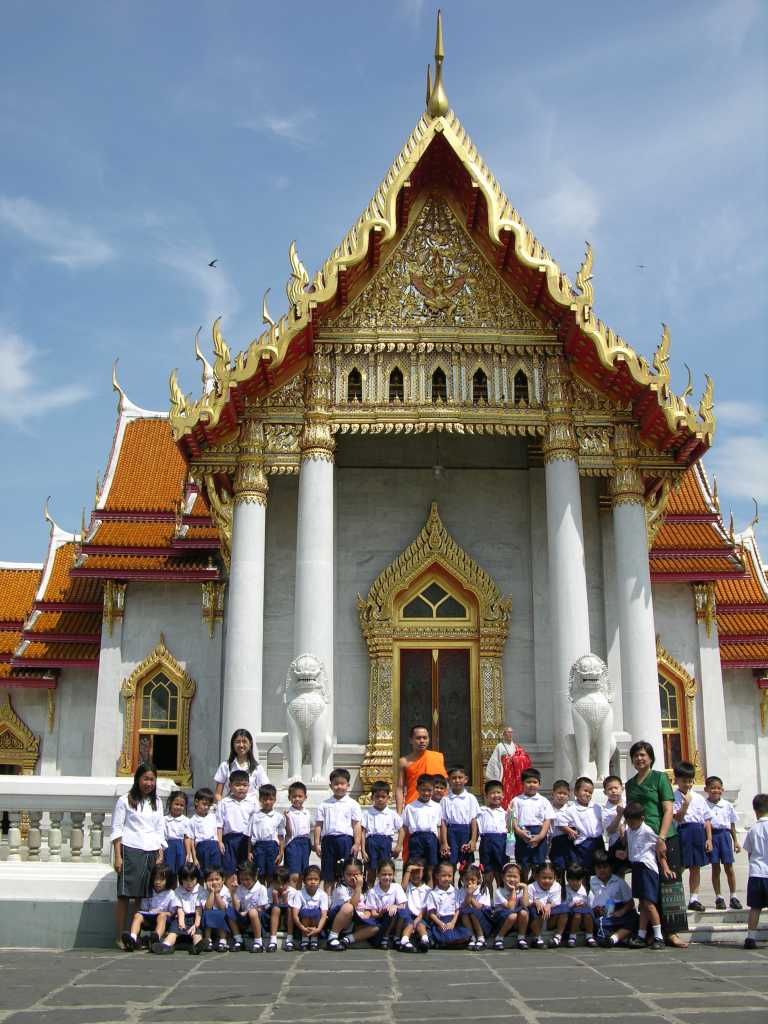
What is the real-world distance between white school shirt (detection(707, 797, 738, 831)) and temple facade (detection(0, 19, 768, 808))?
2040 millimetres

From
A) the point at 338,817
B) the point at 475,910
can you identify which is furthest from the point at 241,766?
the point at 475,910

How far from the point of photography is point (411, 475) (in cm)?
1480

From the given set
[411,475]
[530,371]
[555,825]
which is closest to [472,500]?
[411,475]

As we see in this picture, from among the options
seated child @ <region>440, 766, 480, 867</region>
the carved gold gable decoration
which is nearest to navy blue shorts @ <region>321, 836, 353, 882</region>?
seated child @ <region>440, 766, 480, 867</region>

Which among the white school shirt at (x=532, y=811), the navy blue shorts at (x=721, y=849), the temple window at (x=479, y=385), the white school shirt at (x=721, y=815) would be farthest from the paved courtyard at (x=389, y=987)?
the temple window at (x=479, y=385)

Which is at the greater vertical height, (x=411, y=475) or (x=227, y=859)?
(x=411, y=475)

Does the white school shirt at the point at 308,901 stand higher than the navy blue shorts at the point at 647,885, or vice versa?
the navy blue shorts at the point at 647,885

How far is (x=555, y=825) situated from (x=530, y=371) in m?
6.20

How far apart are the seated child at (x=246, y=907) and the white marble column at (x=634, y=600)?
5.54 meters

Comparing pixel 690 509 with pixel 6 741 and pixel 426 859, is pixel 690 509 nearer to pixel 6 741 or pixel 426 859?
pixel 426 859

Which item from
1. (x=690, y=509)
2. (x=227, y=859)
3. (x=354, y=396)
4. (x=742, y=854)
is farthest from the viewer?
(x=690, y=509)

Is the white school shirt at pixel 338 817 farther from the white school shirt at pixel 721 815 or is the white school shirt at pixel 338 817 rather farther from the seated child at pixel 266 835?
the white school shirt at pixel 721 815

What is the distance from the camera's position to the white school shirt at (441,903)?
26.1ft

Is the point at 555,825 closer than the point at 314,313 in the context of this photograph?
Yes
